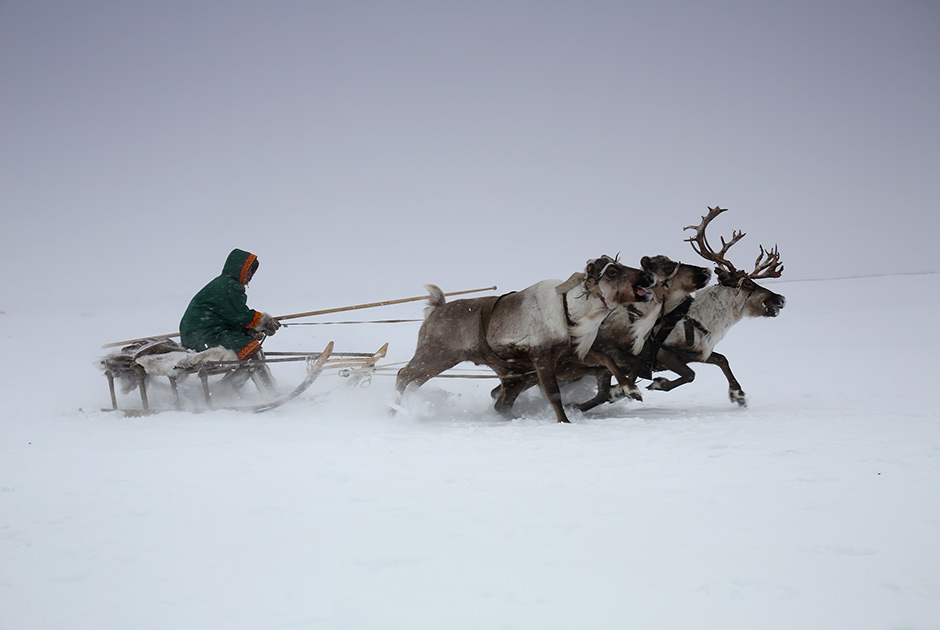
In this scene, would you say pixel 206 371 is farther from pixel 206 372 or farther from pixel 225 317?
pixel 225 317

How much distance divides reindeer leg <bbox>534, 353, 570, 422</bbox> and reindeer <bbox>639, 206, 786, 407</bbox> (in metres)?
1.00

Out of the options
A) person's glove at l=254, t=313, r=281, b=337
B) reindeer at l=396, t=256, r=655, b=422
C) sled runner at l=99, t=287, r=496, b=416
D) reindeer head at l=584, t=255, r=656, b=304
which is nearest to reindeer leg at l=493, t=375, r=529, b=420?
reindeer at l=396, t=256, r=655, b=422

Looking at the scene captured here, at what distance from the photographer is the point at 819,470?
3.17 metres

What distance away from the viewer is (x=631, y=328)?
5.54 meters

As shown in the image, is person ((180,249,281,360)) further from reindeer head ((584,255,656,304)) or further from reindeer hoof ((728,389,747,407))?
reindeer hoof ((728,389,747,407))

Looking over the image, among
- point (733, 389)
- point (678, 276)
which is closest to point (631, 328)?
point (678, 276)

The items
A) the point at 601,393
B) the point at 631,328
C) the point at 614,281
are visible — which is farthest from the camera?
the point at 601,393

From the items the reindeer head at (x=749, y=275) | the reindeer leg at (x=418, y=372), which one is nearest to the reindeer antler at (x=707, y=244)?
the reindeer head at (x=749, y=275)

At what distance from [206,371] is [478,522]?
4.13 m

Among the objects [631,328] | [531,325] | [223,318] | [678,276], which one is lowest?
[631,328]

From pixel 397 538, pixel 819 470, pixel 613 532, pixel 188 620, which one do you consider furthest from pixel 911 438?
pixel 188 620

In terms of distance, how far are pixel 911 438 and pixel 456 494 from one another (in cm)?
291

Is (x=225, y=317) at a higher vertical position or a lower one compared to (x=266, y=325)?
higher

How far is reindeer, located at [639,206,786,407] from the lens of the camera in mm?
5730
